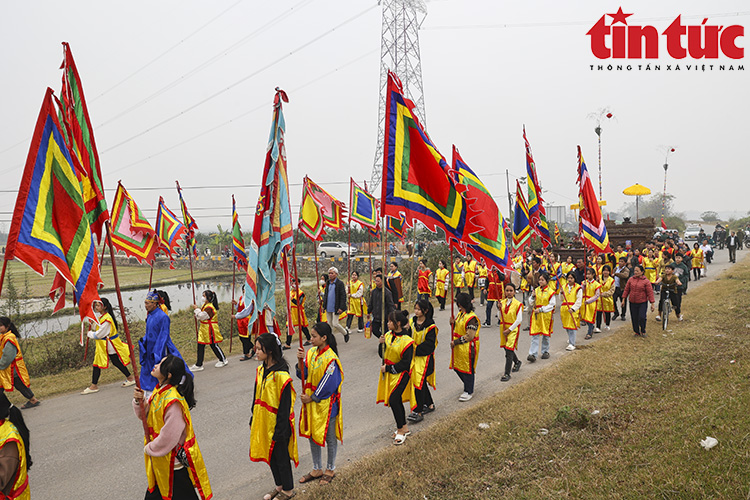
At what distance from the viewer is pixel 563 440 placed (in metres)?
5.56

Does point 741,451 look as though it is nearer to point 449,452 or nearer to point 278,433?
point 449,452

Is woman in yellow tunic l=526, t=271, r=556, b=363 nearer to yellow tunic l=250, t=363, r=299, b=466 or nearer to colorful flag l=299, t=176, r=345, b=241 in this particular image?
colorful flag l=299, t=176, r=345, b=241

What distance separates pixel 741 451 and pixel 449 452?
2776mm

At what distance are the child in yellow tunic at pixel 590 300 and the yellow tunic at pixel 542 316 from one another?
2.49m

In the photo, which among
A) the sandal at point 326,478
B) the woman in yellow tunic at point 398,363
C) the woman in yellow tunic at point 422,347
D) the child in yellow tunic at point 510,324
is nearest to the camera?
the sandal at point 326,478

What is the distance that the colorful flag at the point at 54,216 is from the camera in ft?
11.8

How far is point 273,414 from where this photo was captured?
4449 millimetres

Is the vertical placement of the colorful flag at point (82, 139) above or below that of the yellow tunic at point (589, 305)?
above

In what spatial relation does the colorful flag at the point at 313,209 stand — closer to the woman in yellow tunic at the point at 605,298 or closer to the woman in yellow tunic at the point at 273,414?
the woman in yellow tunic at the point at 273,414

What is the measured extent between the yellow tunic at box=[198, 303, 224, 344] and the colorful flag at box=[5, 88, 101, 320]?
5748 millimetres

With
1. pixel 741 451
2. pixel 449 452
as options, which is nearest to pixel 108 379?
pixel 449 452

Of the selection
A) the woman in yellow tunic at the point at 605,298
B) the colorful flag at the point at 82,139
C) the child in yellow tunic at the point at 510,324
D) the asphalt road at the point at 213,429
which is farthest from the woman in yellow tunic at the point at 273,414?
the woman in yellow tunic at the point at 605,298

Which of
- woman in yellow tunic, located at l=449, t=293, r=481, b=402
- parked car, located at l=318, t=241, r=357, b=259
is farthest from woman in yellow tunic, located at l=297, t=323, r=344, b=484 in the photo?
parked car, located at l=318, t=241, r=357, b=259

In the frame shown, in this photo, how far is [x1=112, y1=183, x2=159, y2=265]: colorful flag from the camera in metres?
9.92
